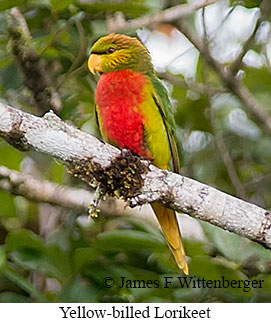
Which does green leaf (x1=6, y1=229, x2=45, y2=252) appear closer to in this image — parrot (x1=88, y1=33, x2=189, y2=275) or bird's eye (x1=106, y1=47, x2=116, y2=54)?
parrot (x1=88, y1=33, x2=189, y2=275)

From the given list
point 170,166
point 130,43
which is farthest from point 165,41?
point 170,166

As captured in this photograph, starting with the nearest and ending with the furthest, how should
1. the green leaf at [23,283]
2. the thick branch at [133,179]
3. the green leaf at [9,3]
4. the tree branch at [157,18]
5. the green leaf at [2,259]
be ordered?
the thick branch at [133,179] → the green leaf at [2,259] → the green leaf at [23,283] → the green leaf at [9,3] → the tree branch at [157,18]

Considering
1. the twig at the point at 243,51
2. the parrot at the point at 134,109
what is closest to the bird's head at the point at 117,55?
the parrot at the point at 134,109

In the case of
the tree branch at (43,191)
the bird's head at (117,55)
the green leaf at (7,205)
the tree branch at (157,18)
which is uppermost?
the tree branch at (157,18)

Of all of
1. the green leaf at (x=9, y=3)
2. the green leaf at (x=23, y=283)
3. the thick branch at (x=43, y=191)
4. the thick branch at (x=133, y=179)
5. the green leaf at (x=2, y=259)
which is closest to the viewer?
the thick branch at (x=133, y=179)

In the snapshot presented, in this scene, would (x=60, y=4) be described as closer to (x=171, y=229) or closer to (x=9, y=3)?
(x=9, y=3)

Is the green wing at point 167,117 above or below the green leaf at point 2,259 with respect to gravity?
above

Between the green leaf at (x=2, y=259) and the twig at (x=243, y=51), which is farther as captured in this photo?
the twig at (x=243, y=51)

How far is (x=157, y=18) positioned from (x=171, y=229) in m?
0.64

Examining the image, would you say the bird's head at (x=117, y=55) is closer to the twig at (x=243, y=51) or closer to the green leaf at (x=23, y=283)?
the twig at (x=243, y=51)

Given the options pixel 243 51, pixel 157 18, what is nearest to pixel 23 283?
pixel 157 18

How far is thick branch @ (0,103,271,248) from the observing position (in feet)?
5.44

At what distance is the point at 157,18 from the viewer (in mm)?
2363

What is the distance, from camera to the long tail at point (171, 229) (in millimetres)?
2102
